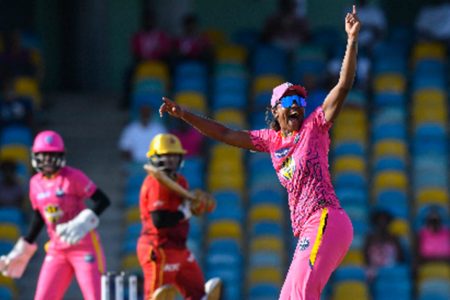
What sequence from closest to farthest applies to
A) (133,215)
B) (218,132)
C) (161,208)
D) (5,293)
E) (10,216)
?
(218,132) → (161,208) → (5,293) → (10,216) → (133,215)

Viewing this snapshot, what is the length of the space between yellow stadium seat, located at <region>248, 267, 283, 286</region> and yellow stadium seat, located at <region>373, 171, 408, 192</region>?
1613 mm

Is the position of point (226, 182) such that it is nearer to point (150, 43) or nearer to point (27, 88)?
point (150, 43)

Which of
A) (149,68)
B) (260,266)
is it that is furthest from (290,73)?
(260,266)

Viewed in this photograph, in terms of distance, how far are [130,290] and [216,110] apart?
669cm

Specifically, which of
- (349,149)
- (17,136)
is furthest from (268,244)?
(17,136)

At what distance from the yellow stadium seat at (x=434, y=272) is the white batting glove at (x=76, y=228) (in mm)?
5400

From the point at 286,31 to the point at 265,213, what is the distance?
9.72 feet

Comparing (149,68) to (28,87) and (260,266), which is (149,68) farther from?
(260,266)

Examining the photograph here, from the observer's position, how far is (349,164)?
17.7 meters

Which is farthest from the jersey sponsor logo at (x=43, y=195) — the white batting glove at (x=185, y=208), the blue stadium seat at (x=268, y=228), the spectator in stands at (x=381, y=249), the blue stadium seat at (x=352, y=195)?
the blue stadium seat at (x=352, y=195)

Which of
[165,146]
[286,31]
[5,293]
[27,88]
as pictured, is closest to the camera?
[165,146]

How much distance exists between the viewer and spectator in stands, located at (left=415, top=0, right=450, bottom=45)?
1894cm

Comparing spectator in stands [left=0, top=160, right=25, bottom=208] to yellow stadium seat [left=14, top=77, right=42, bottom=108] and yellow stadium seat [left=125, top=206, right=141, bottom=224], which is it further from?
yellow stadium seat [left=14, top=77, right=42, bottom=108]

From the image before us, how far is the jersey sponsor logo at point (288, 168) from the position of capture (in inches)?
410
